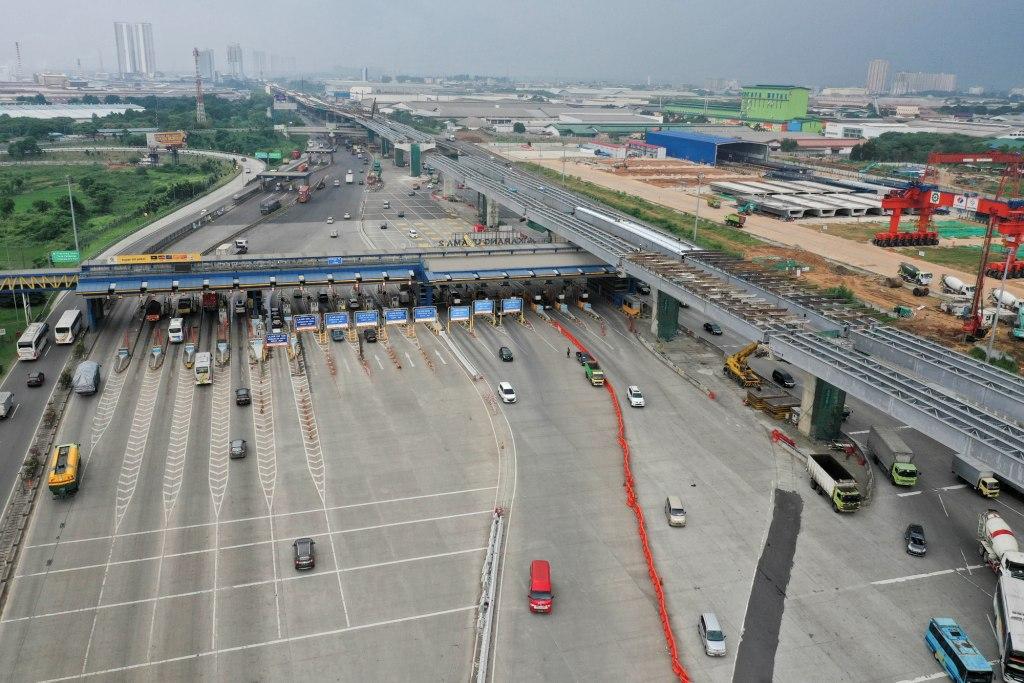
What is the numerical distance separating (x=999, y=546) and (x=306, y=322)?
46.8 meters

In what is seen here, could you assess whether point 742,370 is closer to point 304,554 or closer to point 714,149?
point 304,554

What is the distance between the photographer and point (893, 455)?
39656 mm

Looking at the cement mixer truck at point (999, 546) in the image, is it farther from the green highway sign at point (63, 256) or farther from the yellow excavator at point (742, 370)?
the green highway sign at point (63, 256)

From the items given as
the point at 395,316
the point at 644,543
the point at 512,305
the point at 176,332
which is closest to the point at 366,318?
the point at 395,316

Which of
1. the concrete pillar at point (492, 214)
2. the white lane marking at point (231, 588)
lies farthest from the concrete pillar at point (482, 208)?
the white lane marking at point (231, 588)

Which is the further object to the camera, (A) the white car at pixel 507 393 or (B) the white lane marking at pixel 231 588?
(A) the white car at pixel 507 393

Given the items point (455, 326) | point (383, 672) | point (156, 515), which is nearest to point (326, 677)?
point (383, 672)

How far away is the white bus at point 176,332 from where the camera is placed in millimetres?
57438

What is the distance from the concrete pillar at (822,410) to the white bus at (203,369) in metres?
37.5

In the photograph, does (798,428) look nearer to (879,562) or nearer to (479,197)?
(879,562)

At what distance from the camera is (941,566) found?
3294cm

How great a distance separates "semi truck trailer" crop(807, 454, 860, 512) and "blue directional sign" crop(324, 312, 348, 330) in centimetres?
3547

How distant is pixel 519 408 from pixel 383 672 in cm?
2292

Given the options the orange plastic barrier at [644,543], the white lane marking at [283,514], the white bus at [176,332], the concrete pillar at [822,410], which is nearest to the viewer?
the orange plastic barrier at [644,543]
